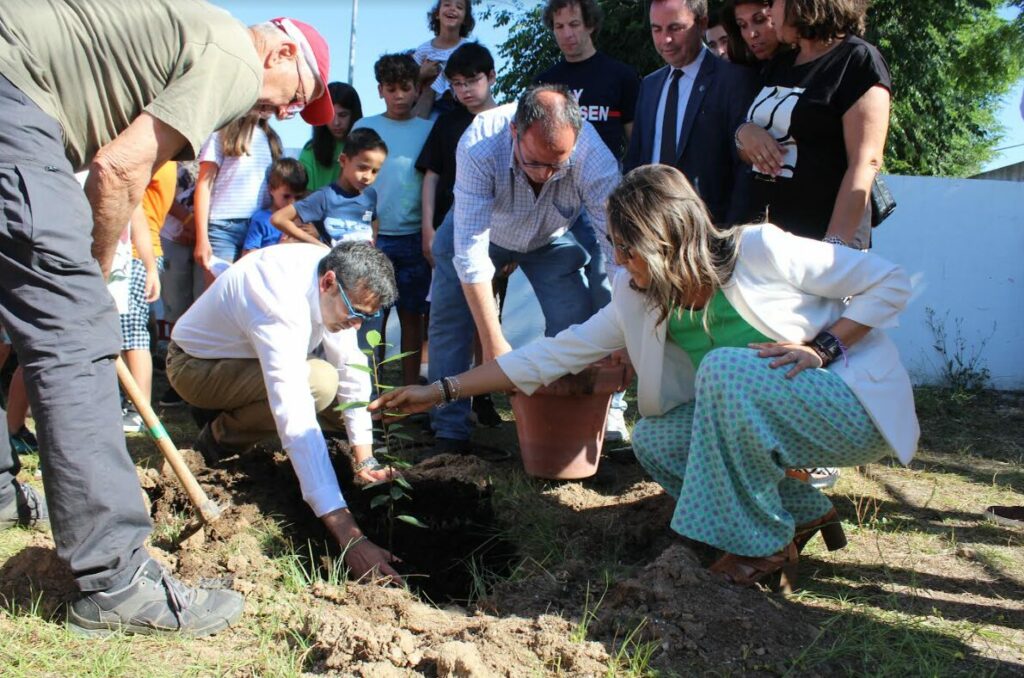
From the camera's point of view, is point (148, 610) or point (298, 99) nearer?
point (148, 610)

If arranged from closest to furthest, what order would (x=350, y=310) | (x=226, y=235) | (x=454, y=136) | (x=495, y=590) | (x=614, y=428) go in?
1. (x=495, y=590)
2. (x=350, y=310)
3. (x=614, y=428)
4. (x=454, y=136)
5. (x=226, y=235)

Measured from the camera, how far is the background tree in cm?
1179

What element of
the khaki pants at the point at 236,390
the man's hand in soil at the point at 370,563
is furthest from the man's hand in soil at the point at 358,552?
the khaki pants at the point at 236,390

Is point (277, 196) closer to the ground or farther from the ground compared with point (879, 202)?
closer to the ground

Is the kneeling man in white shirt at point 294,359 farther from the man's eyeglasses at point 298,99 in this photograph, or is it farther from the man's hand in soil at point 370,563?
the man's eyeglasses at point 298,99

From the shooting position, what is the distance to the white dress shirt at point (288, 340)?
288 cm

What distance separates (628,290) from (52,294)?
1699 millimetres

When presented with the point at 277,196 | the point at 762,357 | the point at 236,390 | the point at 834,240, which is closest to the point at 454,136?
the point at 277,196

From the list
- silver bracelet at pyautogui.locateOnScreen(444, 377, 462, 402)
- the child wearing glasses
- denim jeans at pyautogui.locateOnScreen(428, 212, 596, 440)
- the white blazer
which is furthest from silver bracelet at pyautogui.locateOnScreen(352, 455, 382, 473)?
the child wearing glasses

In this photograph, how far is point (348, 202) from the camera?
16.6 feet

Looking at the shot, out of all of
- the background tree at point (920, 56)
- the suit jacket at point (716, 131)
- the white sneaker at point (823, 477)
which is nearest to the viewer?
the white sneaker at point (823, 477)

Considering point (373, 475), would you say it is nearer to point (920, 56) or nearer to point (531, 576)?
point (531, 576)

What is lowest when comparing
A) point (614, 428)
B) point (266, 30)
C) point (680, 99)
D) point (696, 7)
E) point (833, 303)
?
point (614, 428)

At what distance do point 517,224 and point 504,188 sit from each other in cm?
20
